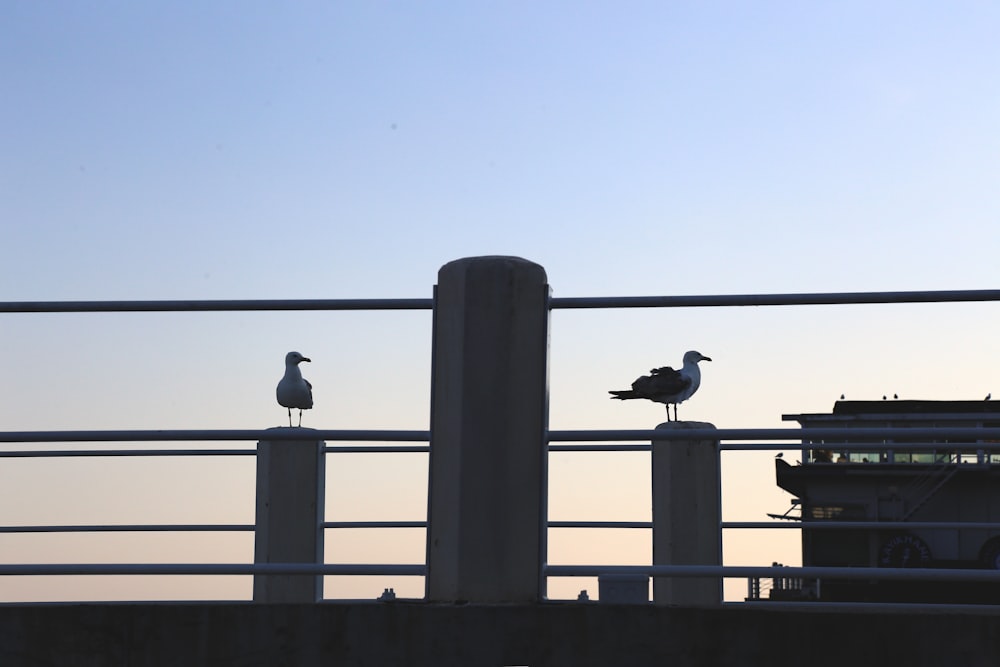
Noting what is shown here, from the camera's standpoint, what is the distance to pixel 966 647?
4.33m

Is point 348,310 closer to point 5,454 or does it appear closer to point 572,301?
point 572,301

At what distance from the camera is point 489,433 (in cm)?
479

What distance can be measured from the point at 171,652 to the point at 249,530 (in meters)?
3.98

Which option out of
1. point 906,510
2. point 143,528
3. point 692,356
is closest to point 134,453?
point 143,528

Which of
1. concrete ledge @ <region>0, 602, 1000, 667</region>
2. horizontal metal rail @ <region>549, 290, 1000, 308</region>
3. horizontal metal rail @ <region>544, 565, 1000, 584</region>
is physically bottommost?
concrete ledge @ <region>0, 602, 1000, 667</region>

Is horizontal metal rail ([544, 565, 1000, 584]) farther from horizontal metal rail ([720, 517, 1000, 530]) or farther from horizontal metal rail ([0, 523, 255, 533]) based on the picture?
horizontal metal rail ([0, 523, 255, 533])

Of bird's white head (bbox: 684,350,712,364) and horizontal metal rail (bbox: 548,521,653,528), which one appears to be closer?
horizontal metal rail (bbox: 548,521,653,528)

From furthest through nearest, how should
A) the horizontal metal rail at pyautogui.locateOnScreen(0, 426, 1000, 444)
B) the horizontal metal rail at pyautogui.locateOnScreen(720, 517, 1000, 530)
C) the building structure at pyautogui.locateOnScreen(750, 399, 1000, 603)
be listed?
the building structure at pyautogui.locateOnScreen(750, 399, 1000, 603) < the horizontal metal rail at pyautogui.locateOnScreen(720, 517, 1000, 530) < the horizontal metal rail at pyautogui.locateOnScreen(0, 426, 1000, 444)

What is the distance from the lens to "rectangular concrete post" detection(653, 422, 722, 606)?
28.8ft

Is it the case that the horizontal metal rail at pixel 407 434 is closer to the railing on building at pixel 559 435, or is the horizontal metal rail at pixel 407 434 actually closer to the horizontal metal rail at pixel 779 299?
the railing on building at pixel 559 435

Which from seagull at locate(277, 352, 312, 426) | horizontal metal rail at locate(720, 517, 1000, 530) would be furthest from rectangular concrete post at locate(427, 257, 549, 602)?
seagull at locate(277, 352, 312, 426)

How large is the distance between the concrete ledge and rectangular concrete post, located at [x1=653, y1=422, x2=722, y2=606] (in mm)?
4256

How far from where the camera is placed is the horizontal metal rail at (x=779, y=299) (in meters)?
5.01

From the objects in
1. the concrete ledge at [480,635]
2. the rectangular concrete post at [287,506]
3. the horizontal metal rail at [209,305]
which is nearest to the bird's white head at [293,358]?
the rectangular concrete post at [287,506]
